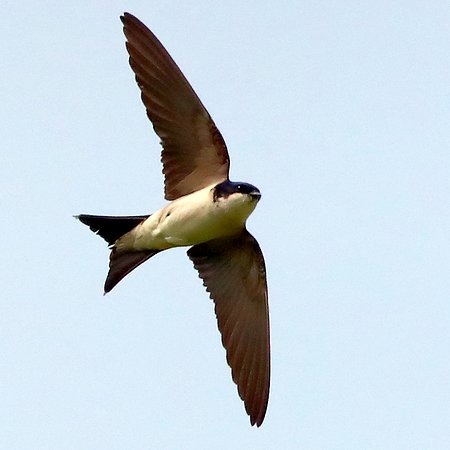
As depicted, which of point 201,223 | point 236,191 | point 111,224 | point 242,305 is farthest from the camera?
point 242,305

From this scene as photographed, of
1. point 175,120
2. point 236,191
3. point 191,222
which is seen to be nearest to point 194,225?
point 191,222

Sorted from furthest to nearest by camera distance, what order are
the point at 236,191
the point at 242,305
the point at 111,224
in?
the point at 242,305 → the point at 111,224 → the point at 236,191

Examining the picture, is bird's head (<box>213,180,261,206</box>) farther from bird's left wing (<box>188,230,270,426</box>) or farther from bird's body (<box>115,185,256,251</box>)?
bird's left wing (<box>188,230,270,426</box>)

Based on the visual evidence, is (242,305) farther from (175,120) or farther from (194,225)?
(175,120)

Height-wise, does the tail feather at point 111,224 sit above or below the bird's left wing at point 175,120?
below

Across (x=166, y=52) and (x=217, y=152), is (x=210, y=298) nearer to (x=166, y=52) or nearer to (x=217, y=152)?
(x=217, y=152)

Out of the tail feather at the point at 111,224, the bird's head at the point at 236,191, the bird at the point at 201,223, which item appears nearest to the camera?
the bird's head at the point at 236,191

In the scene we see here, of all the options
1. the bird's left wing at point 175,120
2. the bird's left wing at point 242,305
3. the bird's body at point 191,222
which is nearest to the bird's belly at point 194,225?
the bird's body at point 191,222

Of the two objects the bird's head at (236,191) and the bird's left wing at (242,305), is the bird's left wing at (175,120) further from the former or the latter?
the bird's left wing at (242,305)

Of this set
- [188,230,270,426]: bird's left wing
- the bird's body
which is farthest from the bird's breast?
[188,230,270,426]: bird's left wing
